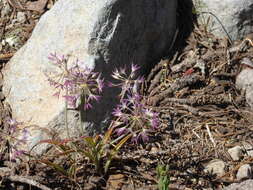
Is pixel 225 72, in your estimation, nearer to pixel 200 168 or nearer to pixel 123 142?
pixel 200 168

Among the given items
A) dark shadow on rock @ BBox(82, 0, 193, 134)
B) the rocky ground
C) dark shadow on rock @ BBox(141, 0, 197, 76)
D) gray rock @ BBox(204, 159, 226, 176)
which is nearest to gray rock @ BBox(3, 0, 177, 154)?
dark shadow on rock @ BBox(82, 0, 193, 134)

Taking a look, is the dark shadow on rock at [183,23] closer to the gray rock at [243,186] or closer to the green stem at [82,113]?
the green stem at [82,113]

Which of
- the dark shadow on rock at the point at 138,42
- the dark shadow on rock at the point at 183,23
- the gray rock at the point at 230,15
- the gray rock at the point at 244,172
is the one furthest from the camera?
the dark shadow on rock at the point at 183,23

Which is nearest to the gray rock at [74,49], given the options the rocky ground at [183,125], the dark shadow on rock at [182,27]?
the rocky ground at [183,125]

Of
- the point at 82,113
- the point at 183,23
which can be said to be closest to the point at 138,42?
the point at 183,23

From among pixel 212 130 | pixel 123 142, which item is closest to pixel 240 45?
pixel 212 130

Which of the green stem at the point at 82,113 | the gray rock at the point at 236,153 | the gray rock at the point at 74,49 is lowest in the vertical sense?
the gray rock at the point at 236,153
